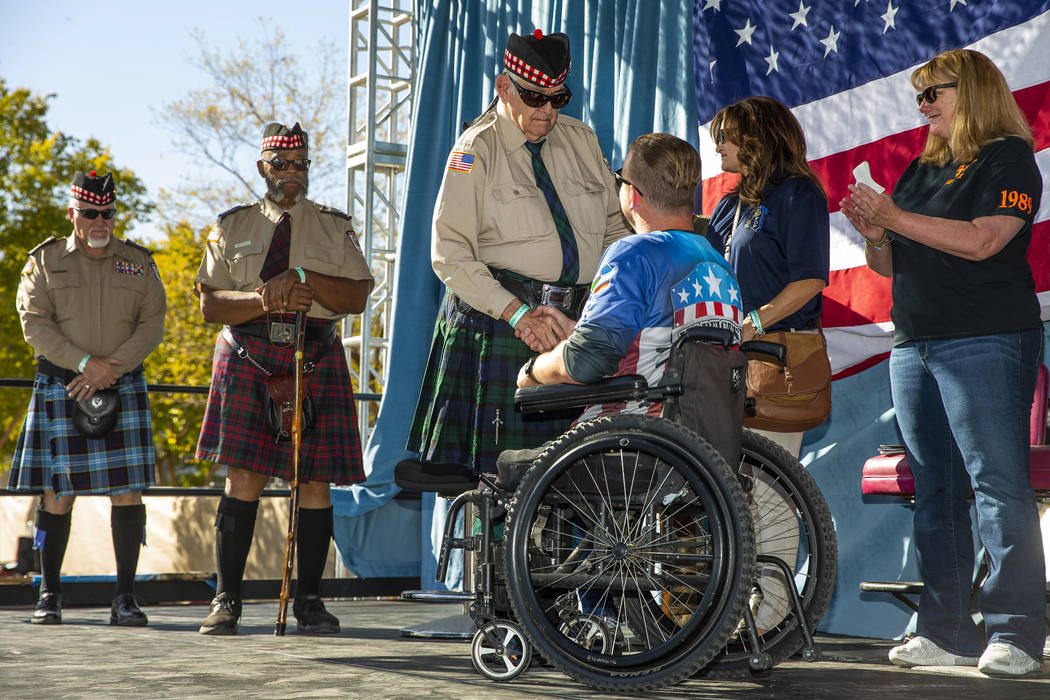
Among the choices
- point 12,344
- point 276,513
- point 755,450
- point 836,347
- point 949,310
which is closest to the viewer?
point 755,450

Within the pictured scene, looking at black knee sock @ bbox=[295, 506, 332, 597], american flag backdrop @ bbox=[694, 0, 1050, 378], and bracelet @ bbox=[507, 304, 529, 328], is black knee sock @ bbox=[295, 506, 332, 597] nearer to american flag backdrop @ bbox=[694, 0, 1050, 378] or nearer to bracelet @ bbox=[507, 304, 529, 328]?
bracelet @ bbox=[507, 304, 529, 328]

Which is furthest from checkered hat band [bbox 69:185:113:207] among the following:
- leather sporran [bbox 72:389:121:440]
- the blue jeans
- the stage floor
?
the blue jeans

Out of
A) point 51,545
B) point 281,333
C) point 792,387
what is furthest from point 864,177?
point 51,545

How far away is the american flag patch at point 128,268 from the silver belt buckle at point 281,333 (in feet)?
2.75

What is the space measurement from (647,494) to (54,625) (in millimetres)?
2289

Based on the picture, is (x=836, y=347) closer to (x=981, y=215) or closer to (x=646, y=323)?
(x=981, y=215)

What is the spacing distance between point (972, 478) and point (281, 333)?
1847 millimetres

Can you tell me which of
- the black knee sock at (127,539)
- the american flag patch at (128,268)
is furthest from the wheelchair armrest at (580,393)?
the american flag patch at (128,268)

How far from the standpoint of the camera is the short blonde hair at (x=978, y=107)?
227 cm

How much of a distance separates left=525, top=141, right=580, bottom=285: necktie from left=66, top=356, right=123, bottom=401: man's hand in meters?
1.64

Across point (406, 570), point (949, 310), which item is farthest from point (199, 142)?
point (949, 310)

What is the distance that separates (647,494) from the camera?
1.84m

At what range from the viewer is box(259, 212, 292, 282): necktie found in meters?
3.14

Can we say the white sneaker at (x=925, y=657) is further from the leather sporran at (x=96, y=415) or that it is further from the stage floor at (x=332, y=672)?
the leather sporran at (x=96, y=415)
